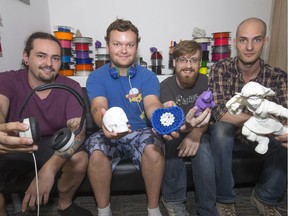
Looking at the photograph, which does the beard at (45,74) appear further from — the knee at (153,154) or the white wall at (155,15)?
the white wall at (155,15)

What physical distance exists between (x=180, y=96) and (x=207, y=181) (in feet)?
1.81

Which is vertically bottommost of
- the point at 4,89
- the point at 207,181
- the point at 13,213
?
the point at 13,213

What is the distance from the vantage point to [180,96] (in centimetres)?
153

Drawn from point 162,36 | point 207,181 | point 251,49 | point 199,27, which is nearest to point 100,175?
point 207,181

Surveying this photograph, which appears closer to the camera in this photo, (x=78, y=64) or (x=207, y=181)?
(x=207, y=181)

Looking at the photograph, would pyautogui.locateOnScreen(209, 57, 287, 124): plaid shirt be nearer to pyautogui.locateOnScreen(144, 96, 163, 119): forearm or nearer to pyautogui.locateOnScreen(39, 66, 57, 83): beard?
pyautogui.locateOnScreen(144, 96, 163, 119): forearm

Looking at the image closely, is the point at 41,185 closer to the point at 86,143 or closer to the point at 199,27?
the point at 86,143

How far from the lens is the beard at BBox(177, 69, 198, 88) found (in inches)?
59.9

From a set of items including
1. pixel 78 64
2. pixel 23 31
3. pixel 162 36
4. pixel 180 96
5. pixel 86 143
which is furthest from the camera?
pixel 162 36

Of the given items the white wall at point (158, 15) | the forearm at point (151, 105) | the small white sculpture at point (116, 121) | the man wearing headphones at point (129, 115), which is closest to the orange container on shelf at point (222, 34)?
the white wall at point (158, 15)

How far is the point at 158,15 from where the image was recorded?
2.32 meters

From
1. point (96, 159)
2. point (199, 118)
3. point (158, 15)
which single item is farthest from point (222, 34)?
point (96, 159)

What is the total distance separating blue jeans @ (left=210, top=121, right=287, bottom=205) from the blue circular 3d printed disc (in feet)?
1.33

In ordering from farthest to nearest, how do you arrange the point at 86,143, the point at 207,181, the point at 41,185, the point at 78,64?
the point at 78,64 < the point at 86,143 < the point at 207,181 < the point at 41,185
